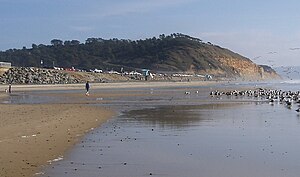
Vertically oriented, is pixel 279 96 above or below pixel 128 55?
below

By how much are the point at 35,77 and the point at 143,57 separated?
86.1 m

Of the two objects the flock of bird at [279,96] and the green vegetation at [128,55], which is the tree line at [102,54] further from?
the flock of bird at [279,96]

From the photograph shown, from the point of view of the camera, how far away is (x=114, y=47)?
178 metres

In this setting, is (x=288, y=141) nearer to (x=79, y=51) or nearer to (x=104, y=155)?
(x=104, y=155)

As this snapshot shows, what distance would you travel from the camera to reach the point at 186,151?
12.3 metres

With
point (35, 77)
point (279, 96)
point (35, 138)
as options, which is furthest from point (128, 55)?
point (35, 138)

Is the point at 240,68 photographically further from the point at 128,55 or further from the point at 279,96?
the point at 279,96

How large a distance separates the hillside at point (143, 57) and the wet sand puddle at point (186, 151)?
4994 inches

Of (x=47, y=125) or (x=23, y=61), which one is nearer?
(x=47, y=125)

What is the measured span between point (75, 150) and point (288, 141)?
230 inches

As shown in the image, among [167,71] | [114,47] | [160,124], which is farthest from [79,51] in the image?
[160,124]

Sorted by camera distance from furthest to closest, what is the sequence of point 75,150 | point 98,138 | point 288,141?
point 98,138, point 288,141, point 75,150

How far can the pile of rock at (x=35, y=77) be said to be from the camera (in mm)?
A: 76012

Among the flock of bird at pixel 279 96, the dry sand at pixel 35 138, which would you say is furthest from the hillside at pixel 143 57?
the dry sand at pixel 35 138
